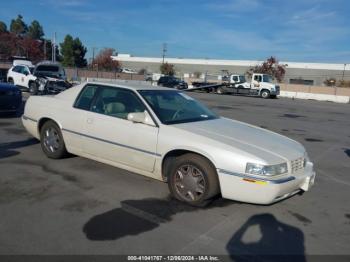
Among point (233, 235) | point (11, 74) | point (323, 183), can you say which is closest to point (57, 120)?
point (233, 235)

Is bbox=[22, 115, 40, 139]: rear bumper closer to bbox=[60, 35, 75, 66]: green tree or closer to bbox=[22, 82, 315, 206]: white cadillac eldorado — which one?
bbox=[22, 82, 315, 206]: white cadillac eldorado

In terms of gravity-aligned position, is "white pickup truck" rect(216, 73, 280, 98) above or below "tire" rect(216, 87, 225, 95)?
above

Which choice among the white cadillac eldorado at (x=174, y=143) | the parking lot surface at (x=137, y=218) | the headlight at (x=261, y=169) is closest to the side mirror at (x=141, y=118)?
the white cadillac eldorado at (x=174, y=143)

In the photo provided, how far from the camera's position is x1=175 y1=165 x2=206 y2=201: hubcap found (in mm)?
4579

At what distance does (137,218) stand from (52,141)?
289cm

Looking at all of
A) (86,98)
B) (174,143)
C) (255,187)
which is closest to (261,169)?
(255,187)

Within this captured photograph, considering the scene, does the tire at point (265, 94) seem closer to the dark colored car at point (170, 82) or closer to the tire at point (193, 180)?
the dark colored car at point (170, 82)

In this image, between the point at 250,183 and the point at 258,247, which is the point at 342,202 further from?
the point at 258,247

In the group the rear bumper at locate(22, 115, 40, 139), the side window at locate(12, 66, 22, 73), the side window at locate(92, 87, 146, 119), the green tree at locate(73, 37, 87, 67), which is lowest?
the rear bumper at locate(22, 115, 40, 139)

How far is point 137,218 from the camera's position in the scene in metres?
4.21

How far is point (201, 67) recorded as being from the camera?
310 feet

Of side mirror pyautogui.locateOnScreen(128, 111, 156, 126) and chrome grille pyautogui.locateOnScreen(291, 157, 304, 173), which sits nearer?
chrome grille pyautogui.locateOnScreen(291, 157, 304, 173)

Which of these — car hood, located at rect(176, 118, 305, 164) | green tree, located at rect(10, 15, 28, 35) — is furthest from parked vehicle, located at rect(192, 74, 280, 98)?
green tree, located at rect(10, 15, 28, 35)

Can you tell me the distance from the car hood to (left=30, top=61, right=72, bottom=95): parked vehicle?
15.7m
